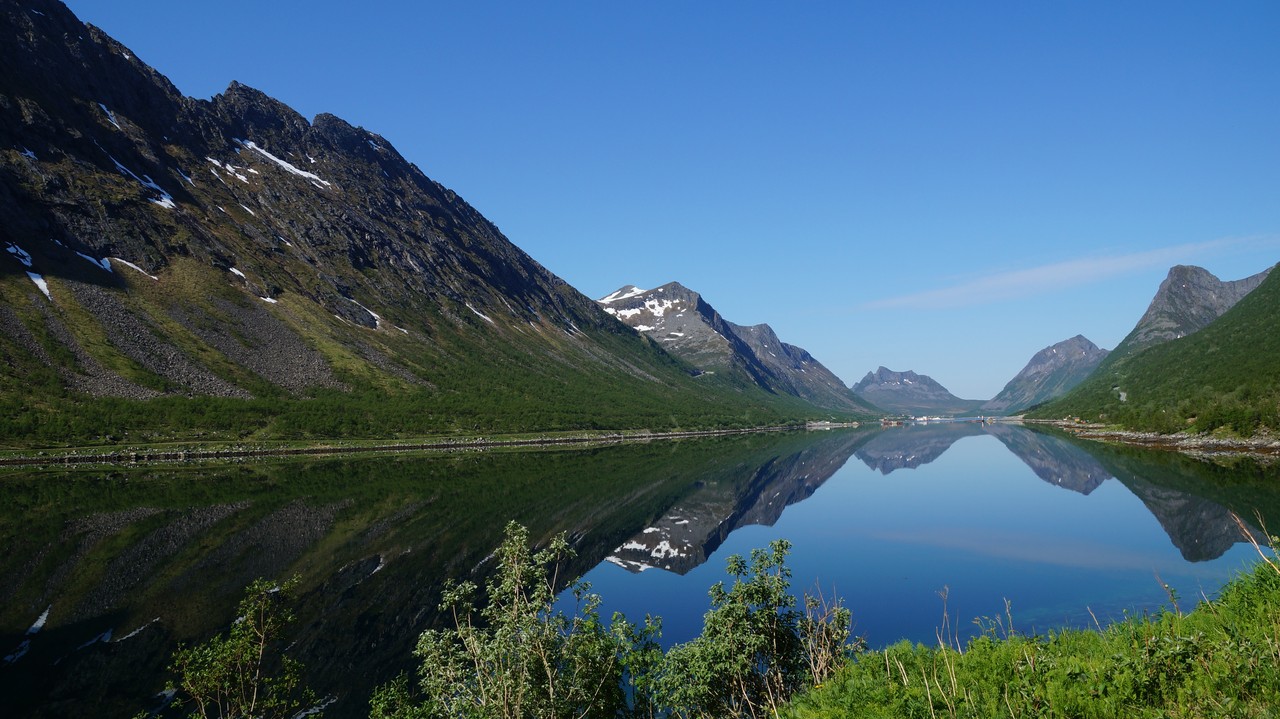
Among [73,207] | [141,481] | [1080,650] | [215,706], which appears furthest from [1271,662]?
[73,207]

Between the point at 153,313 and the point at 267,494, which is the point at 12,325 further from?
the point at 267,494

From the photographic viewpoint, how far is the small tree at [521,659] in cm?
1359

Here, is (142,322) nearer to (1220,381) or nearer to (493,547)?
(493,547)

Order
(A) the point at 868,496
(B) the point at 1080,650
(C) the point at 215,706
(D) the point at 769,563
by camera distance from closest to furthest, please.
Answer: (B) the point at 1080,650 < (D) the point at 769,563 < (C) the point at 215,706 < (A) the point at 868,496

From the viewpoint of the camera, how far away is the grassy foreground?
34.3 ft

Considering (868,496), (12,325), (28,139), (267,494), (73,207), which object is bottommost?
(868,496)

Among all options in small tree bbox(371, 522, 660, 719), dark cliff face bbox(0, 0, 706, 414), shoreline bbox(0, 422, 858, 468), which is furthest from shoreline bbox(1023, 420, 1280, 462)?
dark cliff face bbox(0, 0, 706, 414)

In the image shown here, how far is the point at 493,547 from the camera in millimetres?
45438

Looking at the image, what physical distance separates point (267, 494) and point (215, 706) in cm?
5251

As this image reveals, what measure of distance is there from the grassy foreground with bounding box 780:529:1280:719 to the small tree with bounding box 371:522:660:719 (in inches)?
182

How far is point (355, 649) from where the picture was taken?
90.7ft

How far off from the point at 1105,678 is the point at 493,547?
3909cm

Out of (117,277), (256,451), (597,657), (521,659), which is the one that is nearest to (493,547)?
(597,657)

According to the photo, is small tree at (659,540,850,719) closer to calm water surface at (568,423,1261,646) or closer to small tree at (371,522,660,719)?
small tree at (371,522,660,719)
